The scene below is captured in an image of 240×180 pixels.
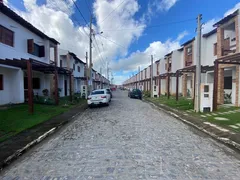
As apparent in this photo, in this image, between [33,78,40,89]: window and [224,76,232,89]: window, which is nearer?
[224,76,232,89]: window

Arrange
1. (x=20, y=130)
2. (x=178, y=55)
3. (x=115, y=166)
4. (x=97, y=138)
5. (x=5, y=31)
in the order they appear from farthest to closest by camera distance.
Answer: (x=178, y=55) → (x=5, y=31) → (x=20, y=130) → (x=97, y=138) → (x=115, y=166)

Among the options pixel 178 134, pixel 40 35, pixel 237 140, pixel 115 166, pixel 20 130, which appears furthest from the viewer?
pixel 40 35

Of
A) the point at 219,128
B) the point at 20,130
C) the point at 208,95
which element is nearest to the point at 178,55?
the point at 208,95

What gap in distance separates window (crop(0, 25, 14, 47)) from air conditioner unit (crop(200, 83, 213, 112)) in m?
14.1

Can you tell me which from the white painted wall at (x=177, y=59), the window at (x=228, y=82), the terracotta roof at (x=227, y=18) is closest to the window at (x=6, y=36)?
the terracotta roof at (x=227, y=18)

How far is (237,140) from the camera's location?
5664 millimetres

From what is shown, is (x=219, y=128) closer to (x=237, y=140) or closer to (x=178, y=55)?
(x=237, y=140)

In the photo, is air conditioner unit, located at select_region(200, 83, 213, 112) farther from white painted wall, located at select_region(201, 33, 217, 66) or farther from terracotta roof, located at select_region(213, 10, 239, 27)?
white painted wall, located at select_region(201, 33, 217, 66)

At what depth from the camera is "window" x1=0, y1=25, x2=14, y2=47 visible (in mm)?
11887

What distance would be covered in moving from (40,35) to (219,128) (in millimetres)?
17542

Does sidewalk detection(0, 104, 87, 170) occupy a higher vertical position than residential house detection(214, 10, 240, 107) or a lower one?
lower

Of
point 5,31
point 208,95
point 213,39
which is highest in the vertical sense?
point 213,39

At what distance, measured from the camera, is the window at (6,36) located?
1189 cm

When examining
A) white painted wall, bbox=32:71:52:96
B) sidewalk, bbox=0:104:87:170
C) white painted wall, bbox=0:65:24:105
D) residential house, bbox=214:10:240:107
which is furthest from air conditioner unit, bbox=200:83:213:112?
white painted wall, bbox=32:71:52:96
